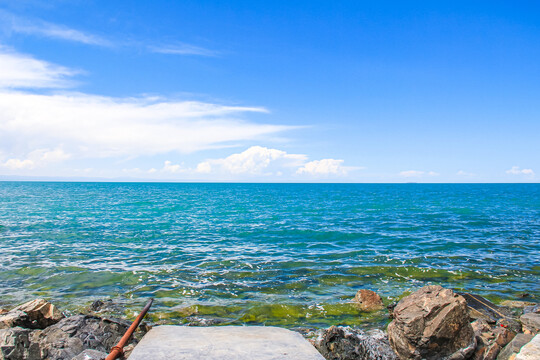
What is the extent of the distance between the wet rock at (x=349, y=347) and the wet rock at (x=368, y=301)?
401cm

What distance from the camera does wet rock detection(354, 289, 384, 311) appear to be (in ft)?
42.8

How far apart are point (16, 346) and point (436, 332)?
9.77 meters

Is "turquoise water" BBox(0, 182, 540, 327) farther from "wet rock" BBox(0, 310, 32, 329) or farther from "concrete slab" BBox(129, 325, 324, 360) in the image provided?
"concrete slab" BBox(129, 325, 324, 360)

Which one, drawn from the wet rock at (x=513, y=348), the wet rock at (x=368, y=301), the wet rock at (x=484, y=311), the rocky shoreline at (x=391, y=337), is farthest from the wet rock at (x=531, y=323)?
the wet rock at (x=368, y=301)

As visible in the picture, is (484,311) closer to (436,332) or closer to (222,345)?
(436,332)

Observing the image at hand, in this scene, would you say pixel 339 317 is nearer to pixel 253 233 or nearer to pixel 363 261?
pixel 363 261

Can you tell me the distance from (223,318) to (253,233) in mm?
19969

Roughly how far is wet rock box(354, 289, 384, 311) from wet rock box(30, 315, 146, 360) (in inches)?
321

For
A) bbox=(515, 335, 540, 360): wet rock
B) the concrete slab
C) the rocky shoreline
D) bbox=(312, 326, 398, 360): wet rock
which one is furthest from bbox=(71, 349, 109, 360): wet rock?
bbox=(515, 335, 540, 360): wet rock

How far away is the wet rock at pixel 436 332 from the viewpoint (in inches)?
346

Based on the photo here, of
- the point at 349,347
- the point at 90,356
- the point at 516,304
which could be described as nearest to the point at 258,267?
the point at 349,347

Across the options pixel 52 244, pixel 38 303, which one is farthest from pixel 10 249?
pixel 38 303

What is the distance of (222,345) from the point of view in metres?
6.08

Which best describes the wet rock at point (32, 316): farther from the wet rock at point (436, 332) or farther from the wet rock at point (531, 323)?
the wet rock at point (531, 323)
